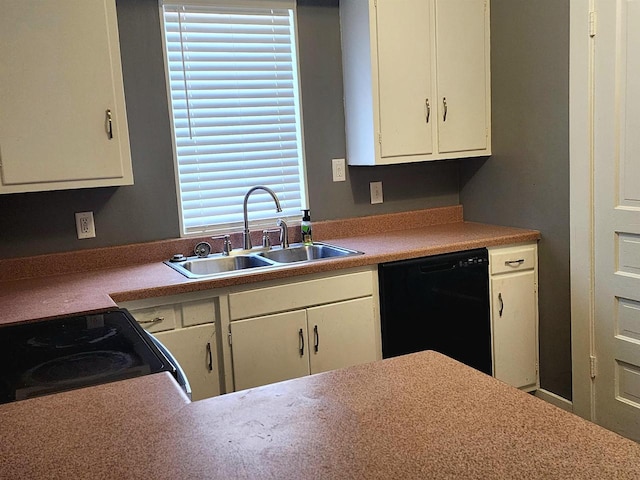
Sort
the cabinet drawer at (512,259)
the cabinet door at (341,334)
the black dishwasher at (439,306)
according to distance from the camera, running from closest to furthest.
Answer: the cabinet door at (341,334)
the black dishwasher at (439,306)
the cabinet drawer at (512,259)

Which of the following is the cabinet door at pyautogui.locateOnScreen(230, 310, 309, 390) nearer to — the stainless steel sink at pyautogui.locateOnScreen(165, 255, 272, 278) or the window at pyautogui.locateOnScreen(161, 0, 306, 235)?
the stainless steel sink at pyautogui.locateOnScreen(165, 255, 272, 278)

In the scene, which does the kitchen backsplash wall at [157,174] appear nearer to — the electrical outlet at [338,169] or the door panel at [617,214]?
the electrical outlet at [338,169]

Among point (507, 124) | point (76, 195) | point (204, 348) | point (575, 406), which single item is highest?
point (507, 124)

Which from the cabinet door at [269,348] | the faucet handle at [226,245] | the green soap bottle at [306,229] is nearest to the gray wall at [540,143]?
the green soap bottle at [306,229]

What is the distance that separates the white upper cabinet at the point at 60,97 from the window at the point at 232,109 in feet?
1.54

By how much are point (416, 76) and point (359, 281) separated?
1143 mm

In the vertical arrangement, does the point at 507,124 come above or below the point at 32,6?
below

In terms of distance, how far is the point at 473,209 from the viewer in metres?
3.62

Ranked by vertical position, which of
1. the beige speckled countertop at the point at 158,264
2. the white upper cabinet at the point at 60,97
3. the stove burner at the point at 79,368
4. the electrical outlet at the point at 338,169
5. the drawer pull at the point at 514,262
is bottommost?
the drawer pull at the point at 514,262

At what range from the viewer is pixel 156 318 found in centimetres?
245

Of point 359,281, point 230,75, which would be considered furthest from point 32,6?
point 359,281

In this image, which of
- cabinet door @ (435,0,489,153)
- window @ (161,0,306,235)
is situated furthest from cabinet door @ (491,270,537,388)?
window @ (161,0,306,235)

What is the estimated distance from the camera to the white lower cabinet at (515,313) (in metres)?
3.09

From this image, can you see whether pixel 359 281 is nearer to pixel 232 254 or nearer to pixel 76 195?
pixel 232 254
